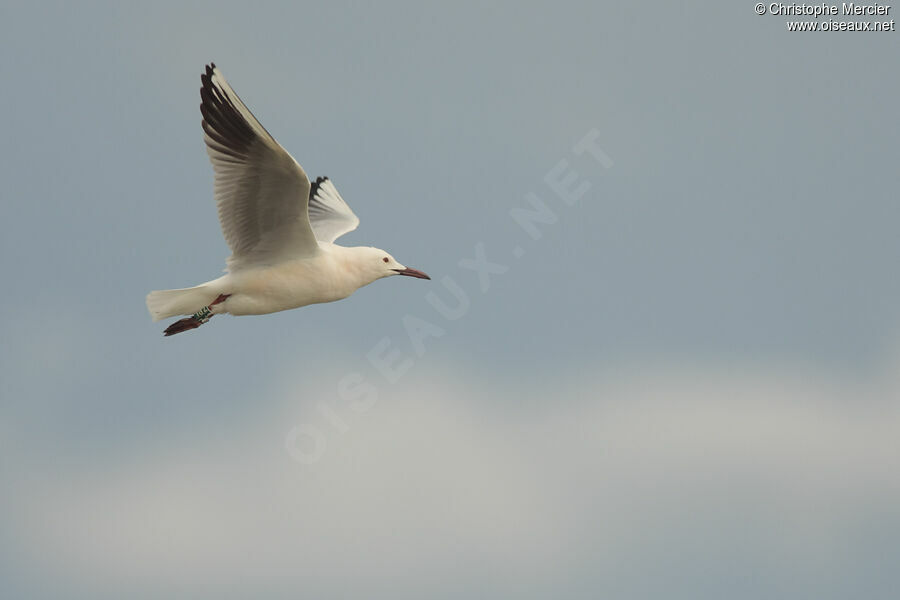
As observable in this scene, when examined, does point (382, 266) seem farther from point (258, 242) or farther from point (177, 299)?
point (177, 299)

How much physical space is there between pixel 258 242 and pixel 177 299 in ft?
3.36

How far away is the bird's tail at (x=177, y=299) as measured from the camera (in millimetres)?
13281

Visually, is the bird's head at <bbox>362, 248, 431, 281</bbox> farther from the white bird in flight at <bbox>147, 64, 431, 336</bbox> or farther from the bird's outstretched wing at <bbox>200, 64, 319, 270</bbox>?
the bird's outstretched wing at <bbox>200, 64, 319, 270</bbox>

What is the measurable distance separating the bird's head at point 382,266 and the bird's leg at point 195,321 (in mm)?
1596

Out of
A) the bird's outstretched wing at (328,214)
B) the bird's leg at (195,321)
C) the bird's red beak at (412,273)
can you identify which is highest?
the bird's outstretched wing at (328,214)

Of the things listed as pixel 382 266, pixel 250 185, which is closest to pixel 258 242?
pixel 250 185

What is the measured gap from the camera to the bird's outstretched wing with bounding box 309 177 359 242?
52.8 feet

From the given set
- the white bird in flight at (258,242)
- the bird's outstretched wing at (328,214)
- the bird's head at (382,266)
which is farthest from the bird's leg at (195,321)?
the bird's outstretched wing at (328,214)

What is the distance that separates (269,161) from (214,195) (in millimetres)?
815

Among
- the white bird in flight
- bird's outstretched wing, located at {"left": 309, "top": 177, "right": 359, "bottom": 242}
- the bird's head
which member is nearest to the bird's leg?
the white bird in flight

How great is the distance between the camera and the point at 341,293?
44.8 feet

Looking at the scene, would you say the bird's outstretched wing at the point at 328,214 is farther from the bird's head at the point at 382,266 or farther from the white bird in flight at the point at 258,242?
the white bird in flight at the point at 258,242

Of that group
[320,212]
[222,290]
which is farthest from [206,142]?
[320,212]

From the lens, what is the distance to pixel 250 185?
41.7 feet
